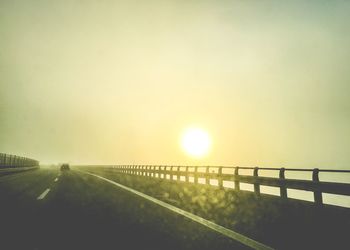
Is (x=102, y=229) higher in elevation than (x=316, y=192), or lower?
lower

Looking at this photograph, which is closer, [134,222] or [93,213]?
[134,222]

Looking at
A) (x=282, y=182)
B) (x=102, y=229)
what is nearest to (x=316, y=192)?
(x=282, y=182)

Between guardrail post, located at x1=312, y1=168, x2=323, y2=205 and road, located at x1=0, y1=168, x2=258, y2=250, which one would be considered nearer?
road, located at x1=0, y1=168, x2=258, y2=250

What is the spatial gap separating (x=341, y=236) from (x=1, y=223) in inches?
264

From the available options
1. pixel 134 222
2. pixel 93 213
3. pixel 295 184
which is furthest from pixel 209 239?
pixel 295 184

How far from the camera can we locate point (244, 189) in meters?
15.4

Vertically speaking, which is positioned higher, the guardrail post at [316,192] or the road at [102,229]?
the guardrail post at [316,192]

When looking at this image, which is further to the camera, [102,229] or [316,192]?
[316,192]

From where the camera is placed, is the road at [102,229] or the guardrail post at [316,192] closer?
the road at [102,229]

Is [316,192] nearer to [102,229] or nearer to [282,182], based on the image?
[282,182]

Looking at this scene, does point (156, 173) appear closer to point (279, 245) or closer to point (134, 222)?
A: point (134, 222)

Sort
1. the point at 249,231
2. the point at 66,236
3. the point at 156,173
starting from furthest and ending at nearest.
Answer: the point at 156,173 → the point at 249,231 → the point at 66,236

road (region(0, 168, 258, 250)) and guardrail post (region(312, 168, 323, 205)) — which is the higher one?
guardrail post (region(312, 168, 323, 205))

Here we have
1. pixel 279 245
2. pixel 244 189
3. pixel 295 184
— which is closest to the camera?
pixel 279 245
